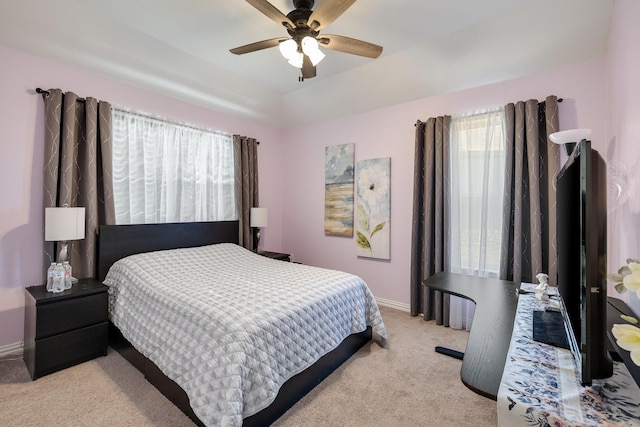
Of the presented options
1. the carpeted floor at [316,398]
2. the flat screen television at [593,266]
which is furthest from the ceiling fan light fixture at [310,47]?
the carpeted floor at [316,398]

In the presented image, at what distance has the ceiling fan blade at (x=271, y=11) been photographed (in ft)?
5.54

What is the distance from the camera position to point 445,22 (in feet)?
7.77

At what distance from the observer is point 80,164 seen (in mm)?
2699

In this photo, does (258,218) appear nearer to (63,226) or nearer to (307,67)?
(63,226)

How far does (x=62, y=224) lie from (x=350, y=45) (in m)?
2.64

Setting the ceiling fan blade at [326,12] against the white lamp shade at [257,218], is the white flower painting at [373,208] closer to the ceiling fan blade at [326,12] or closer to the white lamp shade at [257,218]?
the white lamp shade at [257,218]

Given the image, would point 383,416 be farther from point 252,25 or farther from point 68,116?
point 68,116

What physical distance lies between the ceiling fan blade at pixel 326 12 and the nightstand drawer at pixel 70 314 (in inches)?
105

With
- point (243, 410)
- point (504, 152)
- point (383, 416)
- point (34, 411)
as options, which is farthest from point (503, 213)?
point (34, 411)

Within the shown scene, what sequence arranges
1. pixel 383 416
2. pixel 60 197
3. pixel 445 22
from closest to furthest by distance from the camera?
pixel 383 416, pixel 445 22, pixel 60 197

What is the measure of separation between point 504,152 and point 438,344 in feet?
6.42

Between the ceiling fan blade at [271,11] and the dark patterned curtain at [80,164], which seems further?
the dark patterned curtain at [80,164]

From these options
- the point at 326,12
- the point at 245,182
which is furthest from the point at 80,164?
the point at 326,12

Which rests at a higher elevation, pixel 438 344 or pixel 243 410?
pixel 243 410
